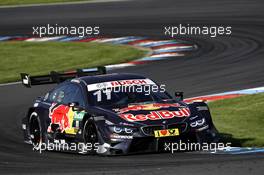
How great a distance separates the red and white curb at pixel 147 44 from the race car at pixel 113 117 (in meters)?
9.61

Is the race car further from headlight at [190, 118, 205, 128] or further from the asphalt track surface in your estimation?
the asphalt track surface

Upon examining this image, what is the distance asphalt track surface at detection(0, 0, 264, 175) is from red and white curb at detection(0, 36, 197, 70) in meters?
0.60

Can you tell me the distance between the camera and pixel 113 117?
44.4ft

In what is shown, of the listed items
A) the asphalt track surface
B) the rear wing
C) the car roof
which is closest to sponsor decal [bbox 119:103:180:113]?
the asphalt track surface

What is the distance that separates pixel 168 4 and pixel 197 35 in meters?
8.02

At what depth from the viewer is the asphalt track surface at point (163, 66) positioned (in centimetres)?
1168

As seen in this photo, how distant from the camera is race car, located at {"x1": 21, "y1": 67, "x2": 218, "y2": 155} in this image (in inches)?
519

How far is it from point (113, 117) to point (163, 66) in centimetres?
1081

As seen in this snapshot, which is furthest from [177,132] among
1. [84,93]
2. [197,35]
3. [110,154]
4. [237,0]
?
[237,0]

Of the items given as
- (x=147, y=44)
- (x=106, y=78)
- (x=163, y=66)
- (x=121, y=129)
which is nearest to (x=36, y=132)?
(x=106, y=78)

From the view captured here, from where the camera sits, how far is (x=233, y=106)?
688 inches

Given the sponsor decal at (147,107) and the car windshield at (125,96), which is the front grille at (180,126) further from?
the car windshield at (125,96)

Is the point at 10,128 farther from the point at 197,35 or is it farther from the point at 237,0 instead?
the point at 237,0

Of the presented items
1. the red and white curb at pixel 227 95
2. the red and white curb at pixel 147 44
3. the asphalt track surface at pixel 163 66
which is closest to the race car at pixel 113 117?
the asphalt track surface at pixel 163 66
